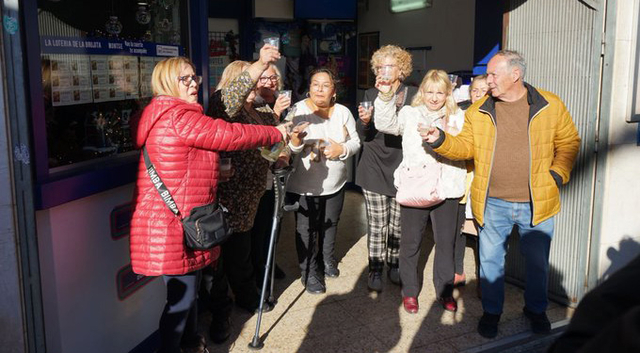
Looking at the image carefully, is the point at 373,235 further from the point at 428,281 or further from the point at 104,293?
the point at 104,293

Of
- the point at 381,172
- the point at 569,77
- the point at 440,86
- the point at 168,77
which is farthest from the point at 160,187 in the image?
the point at 569,77

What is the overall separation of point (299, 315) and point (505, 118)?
1.97 metres

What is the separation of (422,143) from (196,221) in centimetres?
182

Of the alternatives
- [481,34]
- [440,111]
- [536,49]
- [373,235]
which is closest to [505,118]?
[440,111]

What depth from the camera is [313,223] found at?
15.4 feet

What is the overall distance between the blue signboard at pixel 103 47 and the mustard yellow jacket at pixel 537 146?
182cm

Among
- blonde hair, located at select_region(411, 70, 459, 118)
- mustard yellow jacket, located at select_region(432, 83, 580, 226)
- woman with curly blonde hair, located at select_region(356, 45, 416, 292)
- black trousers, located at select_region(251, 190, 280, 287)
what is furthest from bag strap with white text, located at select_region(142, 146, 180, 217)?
blonde hair, located at select_region(411, 70, 459, 118)

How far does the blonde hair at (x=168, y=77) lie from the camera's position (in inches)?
120

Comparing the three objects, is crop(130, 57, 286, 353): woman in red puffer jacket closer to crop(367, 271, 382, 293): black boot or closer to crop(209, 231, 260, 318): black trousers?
crop(209, 231, 260, 318): black trousers

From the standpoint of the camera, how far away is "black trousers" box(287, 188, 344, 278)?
4.62 metres

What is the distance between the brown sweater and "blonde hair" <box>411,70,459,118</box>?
1.22 feet

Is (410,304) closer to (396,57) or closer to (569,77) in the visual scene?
(396,57)

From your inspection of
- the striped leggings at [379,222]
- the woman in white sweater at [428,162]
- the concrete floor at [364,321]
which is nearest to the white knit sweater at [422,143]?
the woman in white sweater at [428,162]

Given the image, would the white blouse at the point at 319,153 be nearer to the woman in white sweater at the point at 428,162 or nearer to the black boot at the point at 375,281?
the woman in white sweater at the point at 428,162
